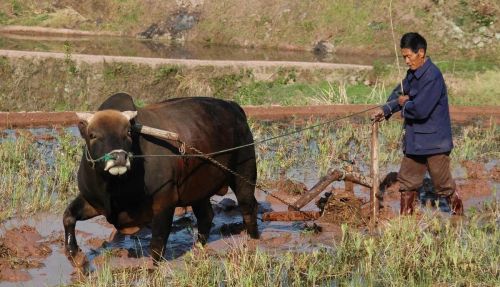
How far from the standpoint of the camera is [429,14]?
26.2 metres

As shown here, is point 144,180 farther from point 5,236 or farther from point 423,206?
point 423,206

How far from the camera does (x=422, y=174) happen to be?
290 inches

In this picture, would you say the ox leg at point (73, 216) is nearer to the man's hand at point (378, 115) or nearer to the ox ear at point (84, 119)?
the ox ear at point (84, 119)

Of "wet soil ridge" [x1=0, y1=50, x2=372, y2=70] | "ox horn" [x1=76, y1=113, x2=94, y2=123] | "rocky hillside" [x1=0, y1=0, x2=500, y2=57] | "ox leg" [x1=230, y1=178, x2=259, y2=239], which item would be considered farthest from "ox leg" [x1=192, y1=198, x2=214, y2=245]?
"rocky hillside" [x1=0, y1=0, x2=500, y2=57]

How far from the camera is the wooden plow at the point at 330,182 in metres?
7.12

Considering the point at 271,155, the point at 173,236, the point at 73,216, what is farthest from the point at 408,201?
the point at 271,155

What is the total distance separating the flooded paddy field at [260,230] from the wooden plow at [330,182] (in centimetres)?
9

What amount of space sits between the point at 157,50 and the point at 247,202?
19.6 meters

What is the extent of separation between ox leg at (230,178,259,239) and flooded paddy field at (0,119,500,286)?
12cm

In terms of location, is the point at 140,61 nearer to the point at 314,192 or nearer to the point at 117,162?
the point at 314,192

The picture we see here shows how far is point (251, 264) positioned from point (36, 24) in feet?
92.3

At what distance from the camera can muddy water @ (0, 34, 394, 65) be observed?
2428 centimetres

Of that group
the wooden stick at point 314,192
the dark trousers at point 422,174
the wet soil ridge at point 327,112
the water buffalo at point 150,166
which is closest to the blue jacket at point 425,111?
the dark trousers at point 422,174

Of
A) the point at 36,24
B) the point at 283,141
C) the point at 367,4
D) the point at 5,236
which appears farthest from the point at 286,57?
the point at 5,236
